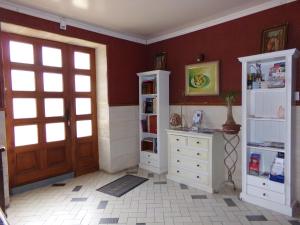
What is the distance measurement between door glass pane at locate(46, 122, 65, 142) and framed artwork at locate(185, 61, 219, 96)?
228cm

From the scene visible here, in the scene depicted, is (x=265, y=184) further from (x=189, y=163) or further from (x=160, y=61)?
(x=160, y=61)

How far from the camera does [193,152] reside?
10.7 ft

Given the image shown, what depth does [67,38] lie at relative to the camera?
3.48 m

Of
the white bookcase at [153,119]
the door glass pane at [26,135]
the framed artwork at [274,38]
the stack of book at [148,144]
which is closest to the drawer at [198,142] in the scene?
the white bookcase at [153,119]

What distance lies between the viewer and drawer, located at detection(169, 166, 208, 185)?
3.17 metres

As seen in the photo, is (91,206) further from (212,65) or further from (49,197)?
(212,65)

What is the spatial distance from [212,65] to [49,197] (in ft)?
10.4

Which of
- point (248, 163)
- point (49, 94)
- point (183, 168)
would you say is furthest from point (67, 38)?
point (248, 163)

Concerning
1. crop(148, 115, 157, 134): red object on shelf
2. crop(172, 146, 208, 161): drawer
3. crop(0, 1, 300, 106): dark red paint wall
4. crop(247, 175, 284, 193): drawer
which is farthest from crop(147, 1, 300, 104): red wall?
crop(247, 175, 284, 193): drawer

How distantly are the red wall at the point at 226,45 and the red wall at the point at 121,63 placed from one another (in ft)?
1.67

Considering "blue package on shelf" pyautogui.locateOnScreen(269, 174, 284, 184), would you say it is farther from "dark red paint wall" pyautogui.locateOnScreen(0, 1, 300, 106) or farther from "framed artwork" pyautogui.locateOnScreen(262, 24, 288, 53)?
"framed artwork" pyautogui.locateOnScreen(262, 24, 288, 53)

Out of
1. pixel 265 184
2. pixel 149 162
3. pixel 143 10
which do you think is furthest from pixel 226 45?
pixel 149 162

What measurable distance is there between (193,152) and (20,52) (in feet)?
9.94

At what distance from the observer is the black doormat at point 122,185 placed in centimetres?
315
